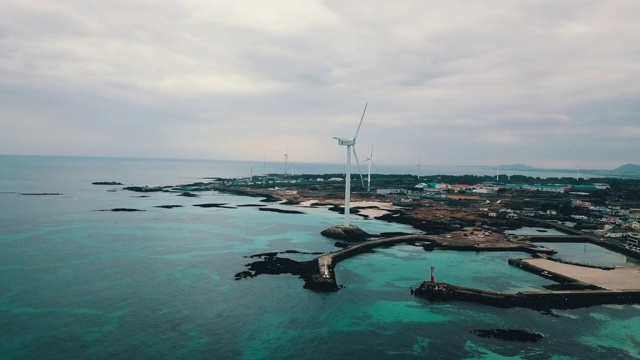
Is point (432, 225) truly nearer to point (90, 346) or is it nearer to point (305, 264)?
Answer: point (305, 264)

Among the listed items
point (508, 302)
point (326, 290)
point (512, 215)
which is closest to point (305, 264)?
point (326, 290)

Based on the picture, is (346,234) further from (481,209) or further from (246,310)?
(481,209)

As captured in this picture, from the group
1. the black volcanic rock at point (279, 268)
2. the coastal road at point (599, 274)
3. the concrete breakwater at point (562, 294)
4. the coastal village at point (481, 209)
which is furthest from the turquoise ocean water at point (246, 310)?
the coastal village at point (481, 209)

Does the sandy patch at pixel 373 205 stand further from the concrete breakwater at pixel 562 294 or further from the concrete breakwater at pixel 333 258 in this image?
the concrete breakwater at pixel 562 294

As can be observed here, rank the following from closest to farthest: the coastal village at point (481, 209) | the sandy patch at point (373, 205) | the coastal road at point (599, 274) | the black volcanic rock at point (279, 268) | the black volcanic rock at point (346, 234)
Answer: the coastal road at point (599, 274), the black volcanic rock at point (279, 268), the black volcanic rock at point (346, 234), the coastal village at point (481, 209), the sandy patch at point (373, 205)

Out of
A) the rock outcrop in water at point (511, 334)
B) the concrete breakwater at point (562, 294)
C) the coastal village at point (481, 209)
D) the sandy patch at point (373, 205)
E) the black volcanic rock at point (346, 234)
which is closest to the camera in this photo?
the rock outcrop in water at point (511, 334)

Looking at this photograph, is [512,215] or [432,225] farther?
[512,215]

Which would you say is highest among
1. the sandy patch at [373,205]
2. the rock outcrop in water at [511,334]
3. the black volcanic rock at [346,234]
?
the sandy patch at [373,205]

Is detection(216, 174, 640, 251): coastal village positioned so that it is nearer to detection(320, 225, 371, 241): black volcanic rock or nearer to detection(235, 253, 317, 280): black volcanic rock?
detection(320, 225, 371, 241): black volcanic rock
